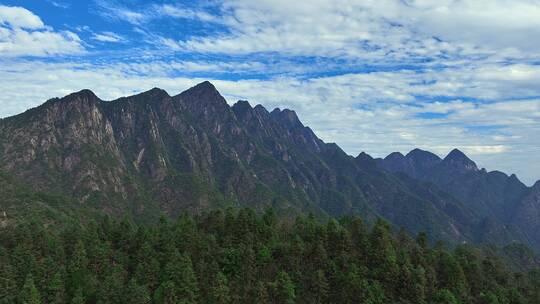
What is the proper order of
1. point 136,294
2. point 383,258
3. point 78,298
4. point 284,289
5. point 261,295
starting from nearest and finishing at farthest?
point 78,298 < point 136,294 < point 261,295 < point 284,289 < point 383,258

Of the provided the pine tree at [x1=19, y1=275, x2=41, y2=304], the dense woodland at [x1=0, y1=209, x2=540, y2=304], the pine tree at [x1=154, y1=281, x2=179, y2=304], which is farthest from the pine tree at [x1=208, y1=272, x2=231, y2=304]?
the pine tree at [x1=19, y1=275, x2=41, y2=304]

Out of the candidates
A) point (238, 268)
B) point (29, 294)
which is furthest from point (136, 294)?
point (238, 268)

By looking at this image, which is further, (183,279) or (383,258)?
(383,258)

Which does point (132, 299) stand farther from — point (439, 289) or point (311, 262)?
point (439, 289)

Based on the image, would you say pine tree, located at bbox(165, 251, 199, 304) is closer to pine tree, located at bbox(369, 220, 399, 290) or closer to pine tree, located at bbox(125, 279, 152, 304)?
pine tree, located at bbox(125, 279, 152, 304)

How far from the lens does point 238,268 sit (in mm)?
135375

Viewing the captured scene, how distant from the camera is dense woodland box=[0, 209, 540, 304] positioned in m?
120

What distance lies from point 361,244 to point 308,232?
61.7 feet

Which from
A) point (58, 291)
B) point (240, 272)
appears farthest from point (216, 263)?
point (58, 291)

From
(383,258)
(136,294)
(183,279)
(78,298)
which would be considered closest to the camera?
(78,298)

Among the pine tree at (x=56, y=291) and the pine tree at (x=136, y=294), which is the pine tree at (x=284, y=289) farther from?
the pine tree at (x=56, y=291)

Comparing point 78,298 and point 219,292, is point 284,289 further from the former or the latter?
point 78,298

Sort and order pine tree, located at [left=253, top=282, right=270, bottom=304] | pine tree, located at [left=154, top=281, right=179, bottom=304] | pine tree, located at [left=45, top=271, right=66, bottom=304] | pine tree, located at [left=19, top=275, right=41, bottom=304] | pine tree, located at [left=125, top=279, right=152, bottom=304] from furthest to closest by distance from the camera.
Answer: pine tree, located at [left=253, top=282, right=270, bottom=304], pine tree, located at [left=154, top=281, right=179, bottom=304], pine tree, located at [left=45, top=271, right=66, bottom=304], pine tree, located at [left=125, top=279, right=152, bottom=304], pine tree, located at [left=19, top=275, right=41, bottom=304]

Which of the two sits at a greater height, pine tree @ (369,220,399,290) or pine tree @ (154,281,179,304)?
pine tree @ (369,220,399,290)
